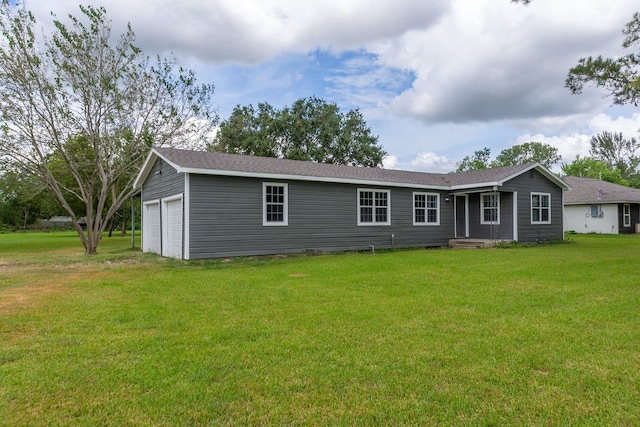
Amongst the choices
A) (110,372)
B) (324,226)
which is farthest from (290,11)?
(110,372)

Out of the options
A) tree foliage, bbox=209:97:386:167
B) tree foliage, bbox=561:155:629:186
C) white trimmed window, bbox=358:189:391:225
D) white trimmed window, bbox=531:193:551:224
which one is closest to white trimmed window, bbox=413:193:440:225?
white trimmed window, bbox=358:189:391:225

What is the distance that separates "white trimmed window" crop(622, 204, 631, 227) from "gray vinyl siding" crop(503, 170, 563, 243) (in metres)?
10.3

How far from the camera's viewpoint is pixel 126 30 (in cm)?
1630

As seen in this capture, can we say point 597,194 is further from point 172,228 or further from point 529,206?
point 172,228

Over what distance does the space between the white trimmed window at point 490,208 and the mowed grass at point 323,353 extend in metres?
9.29

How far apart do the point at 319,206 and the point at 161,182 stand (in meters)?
5.52

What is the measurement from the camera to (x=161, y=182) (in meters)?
13.6

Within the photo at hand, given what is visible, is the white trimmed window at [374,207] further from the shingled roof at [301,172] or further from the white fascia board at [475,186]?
the white fascia board at [475,186]

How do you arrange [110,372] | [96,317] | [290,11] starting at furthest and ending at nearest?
Answer: 1. [290,11]
2. [96,317]
3. [110,372]

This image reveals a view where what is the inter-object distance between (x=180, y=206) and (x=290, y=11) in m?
6.75

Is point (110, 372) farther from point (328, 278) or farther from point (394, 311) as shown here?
point (328, 278)

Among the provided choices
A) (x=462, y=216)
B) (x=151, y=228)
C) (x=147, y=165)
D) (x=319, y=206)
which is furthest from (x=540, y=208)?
(x=147, y=165)

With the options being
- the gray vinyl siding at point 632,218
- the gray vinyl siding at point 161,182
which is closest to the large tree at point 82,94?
the gray vinyl siding at point 161,182

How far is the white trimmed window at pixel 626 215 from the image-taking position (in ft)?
Result: 82.2
